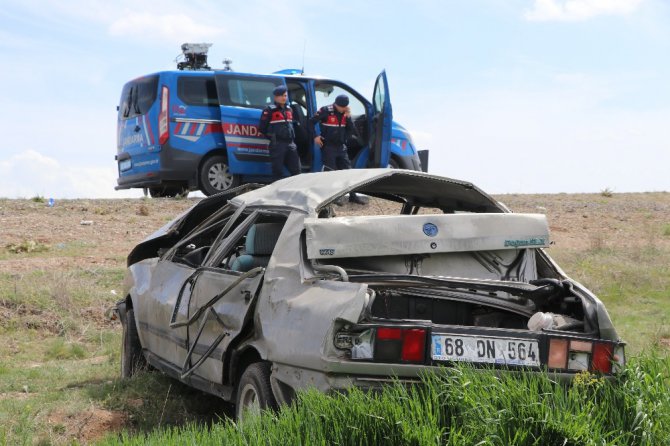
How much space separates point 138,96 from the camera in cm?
1670

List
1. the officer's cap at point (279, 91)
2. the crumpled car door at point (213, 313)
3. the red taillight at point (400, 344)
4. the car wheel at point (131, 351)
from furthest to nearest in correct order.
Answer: the officer's cap at point (279, 91), the car wheel at point (131, 351), the crumpled car door at point (213, 313), the red taillight at point (400, 344)

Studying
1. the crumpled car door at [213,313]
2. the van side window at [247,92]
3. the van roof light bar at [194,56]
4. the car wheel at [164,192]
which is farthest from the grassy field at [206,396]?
the van roof light bar at [194,56]

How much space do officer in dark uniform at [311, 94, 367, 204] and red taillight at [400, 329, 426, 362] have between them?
10917 millimetres

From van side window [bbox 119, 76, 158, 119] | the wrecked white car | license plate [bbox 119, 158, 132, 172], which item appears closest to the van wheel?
van side window [bbox 119, 76, 158, 119]

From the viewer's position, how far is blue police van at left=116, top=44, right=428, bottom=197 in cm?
1611

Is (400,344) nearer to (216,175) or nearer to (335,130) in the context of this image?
(335,130)

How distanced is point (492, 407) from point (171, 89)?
1255cm

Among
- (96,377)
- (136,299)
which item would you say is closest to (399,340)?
(136,299)

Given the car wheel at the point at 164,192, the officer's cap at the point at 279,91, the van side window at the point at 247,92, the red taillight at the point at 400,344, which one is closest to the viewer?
the red taillight at the point at 400,344

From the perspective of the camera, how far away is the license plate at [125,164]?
17234 millimetres

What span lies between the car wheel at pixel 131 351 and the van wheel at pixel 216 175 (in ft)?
28.1

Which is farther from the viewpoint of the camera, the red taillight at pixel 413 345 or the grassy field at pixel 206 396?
the red taillight at pixel 413 345

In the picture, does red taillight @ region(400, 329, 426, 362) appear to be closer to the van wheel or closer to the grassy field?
the grassy field

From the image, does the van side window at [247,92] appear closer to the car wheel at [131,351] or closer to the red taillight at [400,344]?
the car wheel at [131,351]
